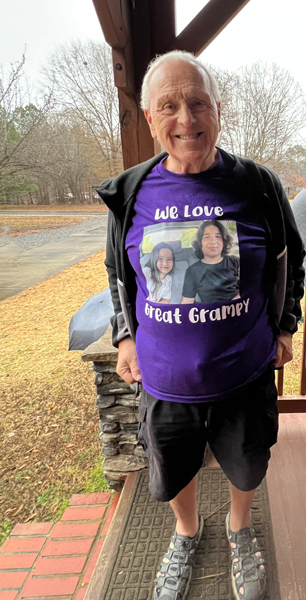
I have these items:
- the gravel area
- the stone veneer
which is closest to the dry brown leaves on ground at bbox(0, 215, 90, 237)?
the gravel area

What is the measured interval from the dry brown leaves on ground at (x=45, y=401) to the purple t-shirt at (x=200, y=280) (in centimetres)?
147

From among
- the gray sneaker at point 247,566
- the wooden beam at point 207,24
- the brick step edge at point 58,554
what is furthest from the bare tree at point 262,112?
the brick step edge at point 58,554

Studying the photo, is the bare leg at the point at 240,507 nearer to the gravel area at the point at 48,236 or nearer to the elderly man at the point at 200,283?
the elderly man at the point at 200,283

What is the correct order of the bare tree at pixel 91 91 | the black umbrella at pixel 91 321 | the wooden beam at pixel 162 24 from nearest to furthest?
the wooden beam at pixel 162 24 → the bare tree at pixel 91 91 → the black umbrella at pixel 91 321

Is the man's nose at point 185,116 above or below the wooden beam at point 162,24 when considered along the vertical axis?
below

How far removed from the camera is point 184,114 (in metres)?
0.80

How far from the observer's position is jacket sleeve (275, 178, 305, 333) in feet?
3.13

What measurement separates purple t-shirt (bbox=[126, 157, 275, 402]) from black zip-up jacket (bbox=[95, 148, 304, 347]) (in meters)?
0.03

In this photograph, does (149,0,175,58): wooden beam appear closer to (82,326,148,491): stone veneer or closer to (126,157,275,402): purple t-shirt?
(126,157,275,402): purple t-shirt

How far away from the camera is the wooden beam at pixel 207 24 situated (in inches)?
48.8

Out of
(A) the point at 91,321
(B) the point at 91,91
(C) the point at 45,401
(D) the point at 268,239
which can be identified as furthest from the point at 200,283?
(C) the point at 45,401

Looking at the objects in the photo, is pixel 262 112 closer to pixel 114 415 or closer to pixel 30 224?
pixel 30 224

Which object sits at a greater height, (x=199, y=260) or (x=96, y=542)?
(x=199, y=260)

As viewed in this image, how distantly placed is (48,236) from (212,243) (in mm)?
1676
